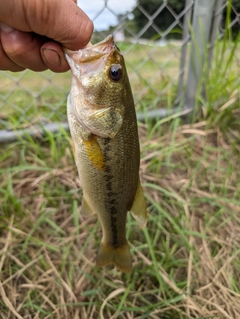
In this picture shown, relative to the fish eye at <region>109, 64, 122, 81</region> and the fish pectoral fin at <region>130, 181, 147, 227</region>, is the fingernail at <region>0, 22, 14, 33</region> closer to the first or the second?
the fish eye at <region>109, 64, 122, 81</region>

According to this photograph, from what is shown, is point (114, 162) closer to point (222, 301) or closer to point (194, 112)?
point (222, 301)

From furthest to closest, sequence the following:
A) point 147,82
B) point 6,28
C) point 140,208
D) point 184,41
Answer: point 147,82 → point 184,41 → point 140,208 → point 6,28

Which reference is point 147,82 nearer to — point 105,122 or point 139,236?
point 139,236

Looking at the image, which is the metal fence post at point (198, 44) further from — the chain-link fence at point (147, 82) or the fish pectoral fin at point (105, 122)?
the fish pectoral fin at point (105, 122)

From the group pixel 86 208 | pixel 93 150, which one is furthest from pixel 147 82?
pixel 93 150

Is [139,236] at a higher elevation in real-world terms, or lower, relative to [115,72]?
lower

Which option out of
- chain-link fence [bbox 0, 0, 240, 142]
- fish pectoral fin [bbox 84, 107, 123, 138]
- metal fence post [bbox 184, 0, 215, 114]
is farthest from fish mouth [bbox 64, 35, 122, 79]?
metal fence post [bbox 184, 0, 215, 114]
